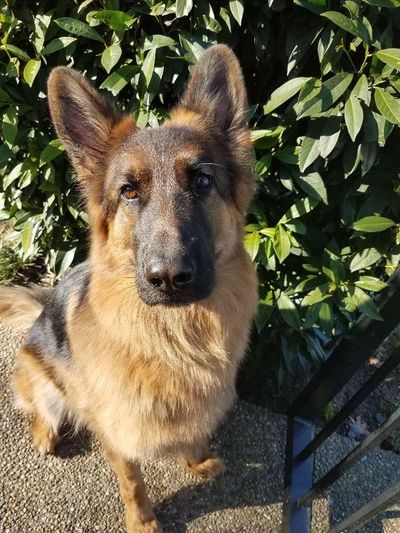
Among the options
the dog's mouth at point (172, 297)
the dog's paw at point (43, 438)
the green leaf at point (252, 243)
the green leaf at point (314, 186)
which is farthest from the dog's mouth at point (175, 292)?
the dog's paw at point (43, 438)

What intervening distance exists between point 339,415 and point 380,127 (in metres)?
1.52

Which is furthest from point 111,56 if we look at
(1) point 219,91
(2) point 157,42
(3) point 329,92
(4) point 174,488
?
(4) point 174,488

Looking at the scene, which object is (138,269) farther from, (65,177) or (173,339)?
(65,177)

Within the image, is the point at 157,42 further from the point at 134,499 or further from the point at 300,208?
the point at 134,499

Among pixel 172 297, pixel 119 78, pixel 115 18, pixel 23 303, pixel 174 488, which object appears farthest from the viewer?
pixel 23 303

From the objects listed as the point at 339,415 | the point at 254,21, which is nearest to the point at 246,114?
the point at 254,21

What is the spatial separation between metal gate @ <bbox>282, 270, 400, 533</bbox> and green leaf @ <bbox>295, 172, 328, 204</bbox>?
0.55 meters

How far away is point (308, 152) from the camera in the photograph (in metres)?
2.30

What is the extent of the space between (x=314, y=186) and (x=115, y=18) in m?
1.32

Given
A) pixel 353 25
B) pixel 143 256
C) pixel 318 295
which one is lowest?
pixel 318 295

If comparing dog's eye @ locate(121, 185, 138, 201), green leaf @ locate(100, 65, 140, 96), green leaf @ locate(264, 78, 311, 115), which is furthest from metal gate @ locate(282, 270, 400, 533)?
green leaf @ locate(100, 65, 140, 96)

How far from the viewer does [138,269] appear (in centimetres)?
199

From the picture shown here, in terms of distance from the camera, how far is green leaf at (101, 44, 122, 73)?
7.84 feet

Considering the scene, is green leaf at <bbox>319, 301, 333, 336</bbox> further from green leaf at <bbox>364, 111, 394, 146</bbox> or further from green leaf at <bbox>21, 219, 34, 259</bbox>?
green leaf at <bbox>21, 219, 34, 259</bbox>
